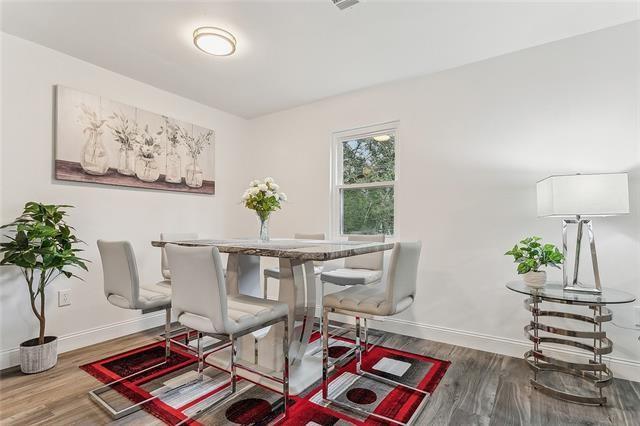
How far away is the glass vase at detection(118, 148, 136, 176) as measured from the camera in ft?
10.1

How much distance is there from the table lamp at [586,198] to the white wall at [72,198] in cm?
352

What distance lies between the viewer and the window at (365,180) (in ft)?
11.2

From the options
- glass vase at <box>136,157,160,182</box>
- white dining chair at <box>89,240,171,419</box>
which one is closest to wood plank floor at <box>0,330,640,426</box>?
white dining chair at <box>89,240,171,419</box>

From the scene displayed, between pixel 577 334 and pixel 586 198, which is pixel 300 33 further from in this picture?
pixel 577 334

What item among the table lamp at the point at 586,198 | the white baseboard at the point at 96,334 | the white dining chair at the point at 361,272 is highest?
the table lamp at the point at 586,198

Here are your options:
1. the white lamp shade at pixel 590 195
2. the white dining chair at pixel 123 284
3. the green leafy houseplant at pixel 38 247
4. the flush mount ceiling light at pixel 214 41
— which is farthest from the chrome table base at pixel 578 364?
the green leafy houseplant at pixel 38 247

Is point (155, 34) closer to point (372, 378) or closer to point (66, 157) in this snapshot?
point (66, 157)

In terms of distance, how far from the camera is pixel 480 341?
2.72 m

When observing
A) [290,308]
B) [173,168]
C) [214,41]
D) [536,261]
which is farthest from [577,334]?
[173,168]

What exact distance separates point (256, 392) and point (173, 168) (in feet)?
8.40

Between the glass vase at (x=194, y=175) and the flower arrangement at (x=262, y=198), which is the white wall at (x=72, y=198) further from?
the flower arrangement at (x=262, y=198)

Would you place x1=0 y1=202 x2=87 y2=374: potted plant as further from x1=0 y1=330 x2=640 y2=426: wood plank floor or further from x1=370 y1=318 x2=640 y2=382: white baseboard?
x1=370 y1=318 x2=640 y2=382: white baseboard

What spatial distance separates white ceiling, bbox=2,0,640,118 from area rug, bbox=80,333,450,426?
2.54 m

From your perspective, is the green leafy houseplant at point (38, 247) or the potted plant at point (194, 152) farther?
the potted plant at point (194, 152)
